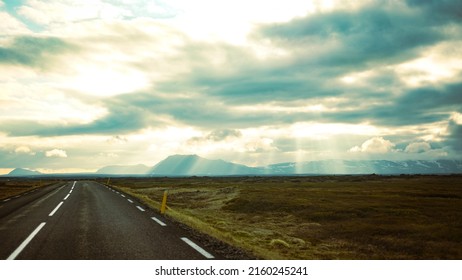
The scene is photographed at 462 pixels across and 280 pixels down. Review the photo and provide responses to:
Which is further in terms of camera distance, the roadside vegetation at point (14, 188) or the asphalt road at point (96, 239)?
the roadside vegetation at point (14, 188)

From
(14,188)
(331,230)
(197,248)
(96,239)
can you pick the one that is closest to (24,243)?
(96,239)

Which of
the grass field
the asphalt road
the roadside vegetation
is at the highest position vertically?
the asphalt road

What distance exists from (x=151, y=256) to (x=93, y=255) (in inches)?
63.4

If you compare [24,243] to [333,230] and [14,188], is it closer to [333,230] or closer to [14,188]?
[333,230]

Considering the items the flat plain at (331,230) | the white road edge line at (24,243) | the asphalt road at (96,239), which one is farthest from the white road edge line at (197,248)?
the white road edge line at (24,243)

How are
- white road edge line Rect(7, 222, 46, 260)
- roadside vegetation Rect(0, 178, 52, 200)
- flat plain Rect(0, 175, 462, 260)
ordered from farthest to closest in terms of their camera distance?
1. roadside vegetation Rect(0, 178, 52, 200)
2. flat plain Rect(0, 175, 462, 260)
3. white road edge line Rect(7, 222, 46, 260)

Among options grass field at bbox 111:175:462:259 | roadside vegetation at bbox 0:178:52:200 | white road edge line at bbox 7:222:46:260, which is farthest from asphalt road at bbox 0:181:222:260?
roadside vegetation at bbox 0:178:52:200

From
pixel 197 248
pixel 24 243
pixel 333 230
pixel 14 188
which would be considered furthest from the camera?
pixel 14 188

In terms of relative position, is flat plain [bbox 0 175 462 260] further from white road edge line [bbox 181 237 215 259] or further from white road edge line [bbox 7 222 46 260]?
white road edge line [bbox 7 222 46 260]

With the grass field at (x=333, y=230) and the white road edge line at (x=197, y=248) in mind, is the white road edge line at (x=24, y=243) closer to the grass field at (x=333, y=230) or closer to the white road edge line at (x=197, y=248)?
the white road edge line at (x=197, y=248)

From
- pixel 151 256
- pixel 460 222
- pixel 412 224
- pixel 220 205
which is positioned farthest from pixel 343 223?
pixel 151 256

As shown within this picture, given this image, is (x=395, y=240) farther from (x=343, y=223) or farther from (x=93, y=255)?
(x=93, y=255)

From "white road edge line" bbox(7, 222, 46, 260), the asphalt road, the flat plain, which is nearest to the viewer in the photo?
"white road edge line" bbox(7, 222, 46, 260)

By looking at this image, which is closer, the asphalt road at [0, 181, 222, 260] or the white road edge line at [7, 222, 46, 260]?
the white road edge line at [7, 222, 46, 260]
